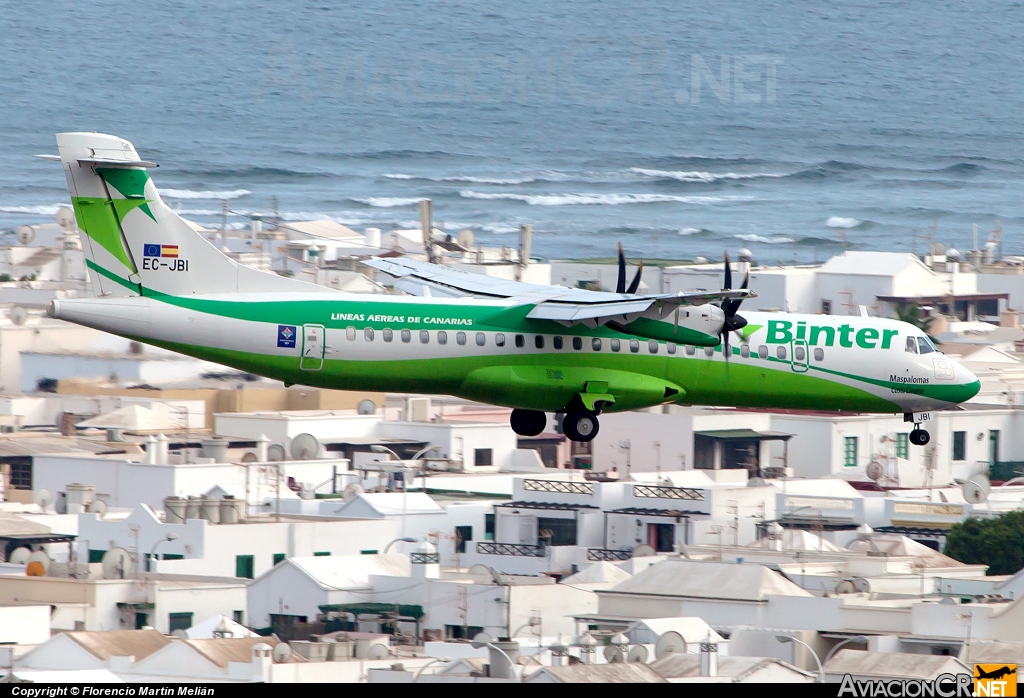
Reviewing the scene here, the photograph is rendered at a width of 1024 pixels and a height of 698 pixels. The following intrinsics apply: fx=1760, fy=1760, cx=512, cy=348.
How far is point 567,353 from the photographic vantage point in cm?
3894

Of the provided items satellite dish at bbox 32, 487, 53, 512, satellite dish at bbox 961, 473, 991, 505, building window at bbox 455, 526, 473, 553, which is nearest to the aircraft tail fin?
building window at bbox 455, 526, 473, 553

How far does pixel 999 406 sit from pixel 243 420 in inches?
1622

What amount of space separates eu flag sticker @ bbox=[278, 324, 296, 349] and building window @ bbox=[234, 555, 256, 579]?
28.0 metres

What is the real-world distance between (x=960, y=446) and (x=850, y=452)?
22.7 feet

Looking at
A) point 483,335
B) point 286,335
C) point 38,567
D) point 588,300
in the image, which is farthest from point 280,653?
point 38,567

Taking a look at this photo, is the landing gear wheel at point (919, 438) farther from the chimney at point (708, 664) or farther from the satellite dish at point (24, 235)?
the satellite dish at point (24, 235)

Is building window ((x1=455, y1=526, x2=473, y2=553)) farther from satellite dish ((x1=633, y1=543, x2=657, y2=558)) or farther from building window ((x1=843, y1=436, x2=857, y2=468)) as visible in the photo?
building window ((x1=843, y1=436, x2=857, y2=468))

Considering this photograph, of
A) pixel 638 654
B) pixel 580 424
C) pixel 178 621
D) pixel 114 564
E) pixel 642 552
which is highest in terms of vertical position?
pixel 580 424

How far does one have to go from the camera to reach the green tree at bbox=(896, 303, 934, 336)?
113188 millimetres

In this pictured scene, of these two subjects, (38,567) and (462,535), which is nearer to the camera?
(38,567)

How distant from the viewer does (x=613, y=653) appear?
4403 centimetres

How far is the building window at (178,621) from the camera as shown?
55.6 meters

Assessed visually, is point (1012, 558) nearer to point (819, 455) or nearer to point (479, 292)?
point (819, 455)

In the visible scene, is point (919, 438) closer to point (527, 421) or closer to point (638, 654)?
point (638, 654)
